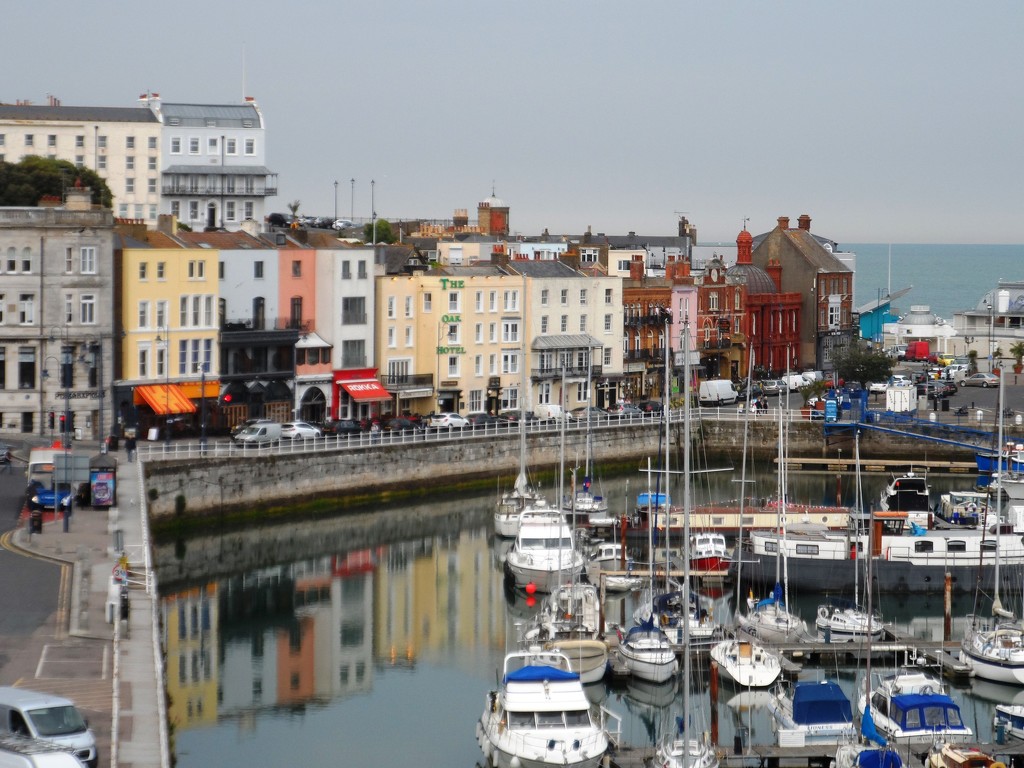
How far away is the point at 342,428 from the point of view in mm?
74312

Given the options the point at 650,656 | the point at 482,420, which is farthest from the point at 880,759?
the point at 482,420

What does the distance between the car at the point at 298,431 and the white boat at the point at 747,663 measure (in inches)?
1203

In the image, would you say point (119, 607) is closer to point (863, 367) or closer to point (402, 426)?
point (402, 426)

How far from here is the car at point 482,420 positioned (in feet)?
254

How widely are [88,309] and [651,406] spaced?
29250 mm

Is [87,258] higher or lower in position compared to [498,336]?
higher

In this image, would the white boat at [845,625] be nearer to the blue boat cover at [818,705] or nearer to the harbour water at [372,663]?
the harbour water at [372,663]

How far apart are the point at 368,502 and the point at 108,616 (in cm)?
2978

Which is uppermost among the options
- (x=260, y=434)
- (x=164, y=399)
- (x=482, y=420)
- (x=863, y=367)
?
(x=863, y=367)

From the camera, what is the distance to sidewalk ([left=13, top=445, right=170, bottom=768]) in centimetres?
3241

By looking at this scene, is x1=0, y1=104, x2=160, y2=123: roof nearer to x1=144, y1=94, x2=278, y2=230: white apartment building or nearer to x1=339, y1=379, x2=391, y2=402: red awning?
x1=144, y1=94, x2=278, y2=230: white apartment building

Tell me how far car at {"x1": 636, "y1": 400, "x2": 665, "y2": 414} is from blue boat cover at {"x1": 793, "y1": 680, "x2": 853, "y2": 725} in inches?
1853

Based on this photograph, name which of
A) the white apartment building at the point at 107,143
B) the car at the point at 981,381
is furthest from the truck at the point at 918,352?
the white apartment building at the point at 107,143

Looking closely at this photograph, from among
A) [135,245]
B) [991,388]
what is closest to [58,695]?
[135,245]
